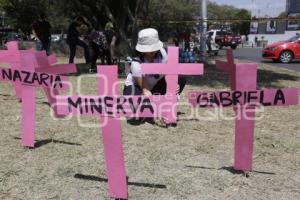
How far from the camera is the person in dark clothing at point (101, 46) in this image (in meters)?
13.9

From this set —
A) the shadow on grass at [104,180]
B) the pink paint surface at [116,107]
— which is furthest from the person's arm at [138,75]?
the pink paint surface at [116,107]

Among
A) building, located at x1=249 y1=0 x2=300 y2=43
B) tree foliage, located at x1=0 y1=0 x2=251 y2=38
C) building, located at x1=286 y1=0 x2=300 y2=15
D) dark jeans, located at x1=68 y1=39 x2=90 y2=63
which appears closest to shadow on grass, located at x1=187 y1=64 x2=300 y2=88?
tree foliage, located at x1=0 y1=0 x2=251 y2=38

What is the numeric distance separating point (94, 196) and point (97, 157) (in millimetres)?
1110

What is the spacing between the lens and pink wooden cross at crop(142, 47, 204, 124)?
5.76 metres

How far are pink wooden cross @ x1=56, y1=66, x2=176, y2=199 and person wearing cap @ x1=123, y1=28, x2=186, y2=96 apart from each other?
1.72 metres

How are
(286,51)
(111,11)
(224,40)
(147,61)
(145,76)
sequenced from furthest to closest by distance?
(224,40), (286,51), (111,11), (145,76), (147,61)

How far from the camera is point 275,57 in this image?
2264 centimetres

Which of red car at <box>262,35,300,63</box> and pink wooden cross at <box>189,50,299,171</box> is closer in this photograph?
pink wooden cross at <box>189,50,299,171</box>

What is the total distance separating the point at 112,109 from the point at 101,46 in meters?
10.3

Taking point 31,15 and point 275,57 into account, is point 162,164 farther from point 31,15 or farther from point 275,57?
point 31,15

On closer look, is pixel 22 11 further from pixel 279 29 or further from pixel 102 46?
pixel 102 46

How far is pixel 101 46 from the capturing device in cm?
1424

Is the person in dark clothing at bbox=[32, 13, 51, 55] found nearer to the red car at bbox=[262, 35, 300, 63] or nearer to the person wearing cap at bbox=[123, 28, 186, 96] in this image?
the person wearing cap at bbox=[123, 28, 186, 96]

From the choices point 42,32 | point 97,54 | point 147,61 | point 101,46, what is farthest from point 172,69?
point 42,32
